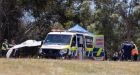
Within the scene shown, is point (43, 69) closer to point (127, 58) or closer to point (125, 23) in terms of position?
point (127, 58)

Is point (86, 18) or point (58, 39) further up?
point (58, 39)

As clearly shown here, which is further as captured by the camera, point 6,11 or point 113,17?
point 113,17

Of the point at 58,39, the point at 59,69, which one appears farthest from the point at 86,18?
the point at 59,69

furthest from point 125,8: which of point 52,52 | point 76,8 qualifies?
point 52,52

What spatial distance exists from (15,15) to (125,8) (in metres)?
11.3

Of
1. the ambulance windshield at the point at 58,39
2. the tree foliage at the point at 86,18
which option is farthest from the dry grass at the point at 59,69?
the tree foliage at the point at 86,18

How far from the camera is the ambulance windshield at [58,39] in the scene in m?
26.4

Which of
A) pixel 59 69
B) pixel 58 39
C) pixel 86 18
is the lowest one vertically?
pixel 86 18

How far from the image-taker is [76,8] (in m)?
48.2

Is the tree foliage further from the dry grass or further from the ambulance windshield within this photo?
the dry grass

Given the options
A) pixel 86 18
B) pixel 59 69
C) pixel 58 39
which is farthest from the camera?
pixel 86 18

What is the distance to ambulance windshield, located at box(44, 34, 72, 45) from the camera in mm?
26381

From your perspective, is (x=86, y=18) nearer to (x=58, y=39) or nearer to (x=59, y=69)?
(x=58, y=39)

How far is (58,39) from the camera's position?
26500mm
